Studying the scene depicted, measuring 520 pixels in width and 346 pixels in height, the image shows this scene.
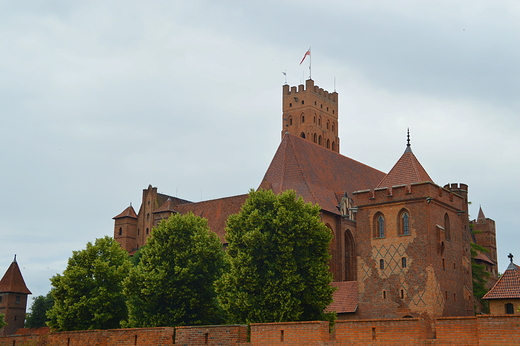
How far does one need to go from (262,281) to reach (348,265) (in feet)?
79.8

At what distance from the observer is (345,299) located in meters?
39.2

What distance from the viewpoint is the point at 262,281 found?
31250 millimetres

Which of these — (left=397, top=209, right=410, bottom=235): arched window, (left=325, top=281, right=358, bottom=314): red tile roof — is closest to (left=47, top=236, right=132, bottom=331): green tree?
(left=325, top=281, right=358, bottom=314): red tile roof

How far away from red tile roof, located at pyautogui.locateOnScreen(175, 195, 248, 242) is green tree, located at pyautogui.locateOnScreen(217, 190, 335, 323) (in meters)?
30.0

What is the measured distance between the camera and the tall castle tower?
79.8 metres

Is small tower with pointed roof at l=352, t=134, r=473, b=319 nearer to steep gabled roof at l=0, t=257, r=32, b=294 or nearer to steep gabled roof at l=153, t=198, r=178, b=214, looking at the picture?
steep gabled roof at l=153, t=198, r=178, b=214

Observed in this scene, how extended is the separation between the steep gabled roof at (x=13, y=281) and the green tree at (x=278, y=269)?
166 ft

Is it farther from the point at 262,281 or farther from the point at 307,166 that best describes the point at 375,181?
the point at 262,281

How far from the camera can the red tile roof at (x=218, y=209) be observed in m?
63.2

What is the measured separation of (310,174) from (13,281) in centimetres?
3966

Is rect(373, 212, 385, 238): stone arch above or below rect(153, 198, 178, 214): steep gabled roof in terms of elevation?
below

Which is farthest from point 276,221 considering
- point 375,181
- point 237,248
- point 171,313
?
point 375,181

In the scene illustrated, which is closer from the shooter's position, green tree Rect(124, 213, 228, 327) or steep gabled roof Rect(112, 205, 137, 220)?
green tree Rect(124, 213, 228, 327)

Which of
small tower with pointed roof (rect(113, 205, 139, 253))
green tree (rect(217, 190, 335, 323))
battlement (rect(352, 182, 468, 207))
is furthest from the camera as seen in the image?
small tower with pointed roof (rect(113, 205, 139, 253))
